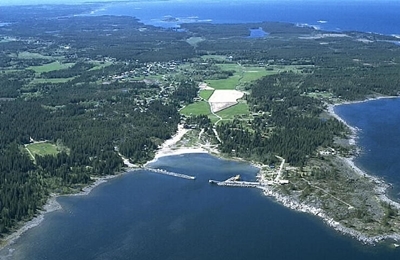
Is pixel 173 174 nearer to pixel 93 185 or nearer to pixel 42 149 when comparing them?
pixel 93 185

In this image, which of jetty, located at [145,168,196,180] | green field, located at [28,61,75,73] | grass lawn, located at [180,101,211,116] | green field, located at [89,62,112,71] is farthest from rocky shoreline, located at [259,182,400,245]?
green field, located at [28,61,75,73]

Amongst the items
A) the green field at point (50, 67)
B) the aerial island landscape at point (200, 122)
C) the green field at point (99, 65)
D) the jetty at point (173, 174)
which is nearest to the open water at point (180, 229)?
the jetty at point (173, 174)

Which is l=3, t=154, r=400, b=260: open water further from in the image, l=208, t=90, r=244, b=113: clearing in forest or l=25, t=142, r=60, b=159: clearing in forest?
l=208, t=90, r=244, b=113: clearing in forest

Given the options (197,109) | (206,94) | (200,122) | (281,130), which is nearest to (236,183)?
(281,130)

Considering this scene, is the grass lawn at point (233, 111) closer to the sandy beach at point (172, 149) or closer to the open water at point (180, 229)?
the sandy beach at point (172, 149)

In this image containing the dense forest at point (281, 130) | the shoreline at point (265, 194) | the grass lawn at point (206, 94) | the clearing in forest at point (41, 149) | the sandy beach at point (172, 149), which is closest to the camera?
the shoreline at point (265, 194)

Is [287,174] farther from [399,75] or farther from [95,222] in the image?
[399,75]
